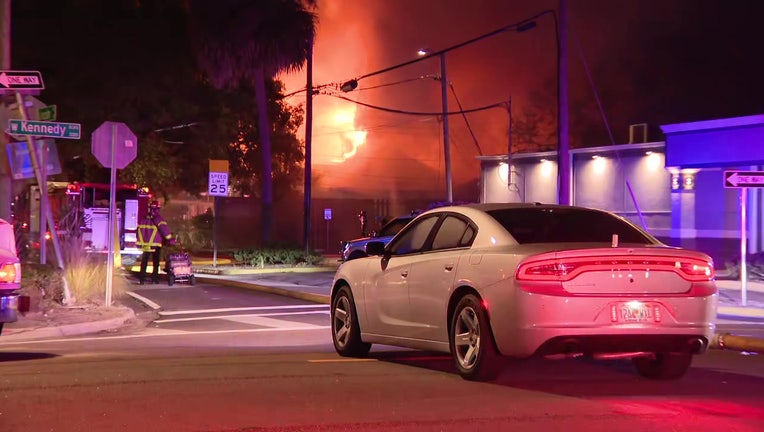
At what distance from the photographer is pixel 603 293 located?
840cm

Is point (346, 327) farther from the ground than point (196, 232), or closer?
closer

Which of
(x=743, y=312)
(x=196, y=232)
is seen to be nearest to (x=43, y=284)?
(x=743, y=312)

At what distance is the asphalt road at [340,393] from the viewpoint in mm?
7176

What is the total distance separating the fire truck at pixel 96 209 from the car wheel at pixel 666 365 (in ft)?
74.0

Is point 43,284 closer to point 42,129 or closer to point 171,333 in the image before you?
point 42,129

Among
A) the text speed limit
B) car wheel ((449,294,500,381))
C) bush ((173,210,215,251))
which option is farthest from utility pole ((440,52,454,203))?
car wheel ((449,294,500,381))

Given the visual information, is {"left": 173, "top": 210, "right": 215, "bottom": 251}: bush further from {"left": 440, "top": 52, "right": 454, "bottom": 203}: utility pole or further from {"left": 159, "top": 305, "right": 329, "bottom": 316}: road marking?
{"left": 159, "top": 305, "right": 329, "bottom": 316}: road marking

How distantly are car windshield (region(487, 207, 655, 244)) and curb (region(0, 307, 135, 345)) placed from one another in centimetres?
744

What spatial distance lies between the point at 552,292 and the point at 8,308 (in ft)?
20.6

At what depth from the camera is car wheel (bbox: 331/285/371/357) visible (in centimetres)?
1102

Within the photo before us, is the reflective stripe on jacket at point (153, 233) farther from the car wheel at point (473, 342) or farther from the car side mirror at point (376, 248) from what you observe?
the car wheel at point (473, 342)

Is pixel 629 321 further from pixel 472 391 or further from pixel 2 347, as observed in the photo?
pixel 2 347

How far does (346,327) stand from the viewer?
36.9 ft

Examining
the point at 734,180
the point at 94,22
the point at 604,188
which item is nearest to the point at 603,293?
the point at 734,180
